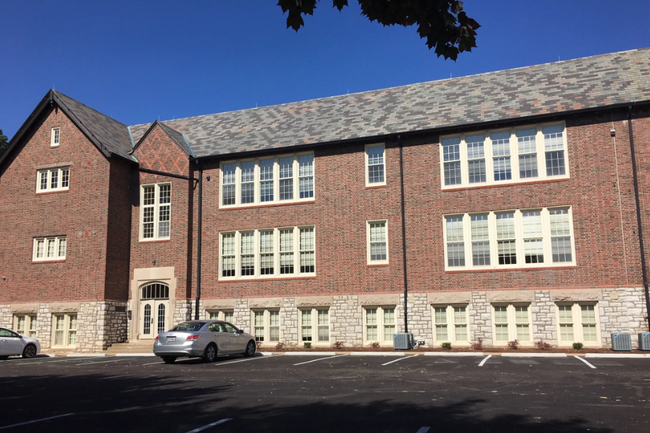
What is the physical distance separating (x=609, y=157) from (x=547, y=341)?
7.33 metres

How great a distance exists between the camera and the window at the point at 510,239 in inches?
896

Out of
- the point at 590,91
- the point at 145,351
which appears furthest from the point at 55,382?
the point at 590,91

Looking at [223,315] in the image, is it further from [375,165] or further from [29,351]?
[375,165]

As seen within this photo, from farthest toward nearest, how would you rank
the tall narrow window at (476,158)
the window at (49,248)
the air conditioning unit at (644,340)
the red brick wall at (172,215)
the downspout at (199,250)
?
1. the window at (49,248)
2. the red brick wall at (172,215)
3. the downspout at (199,250)
4. the tall narrow window at (476,158)
5. the air conditioning unit at (644,340)

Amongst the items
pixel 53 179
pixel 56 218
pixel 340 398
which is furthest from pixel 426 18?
pixel 53 179

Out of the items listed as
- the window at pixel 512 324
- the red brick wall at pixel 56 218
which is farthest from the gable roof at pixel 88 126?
the window at pixel 512 324

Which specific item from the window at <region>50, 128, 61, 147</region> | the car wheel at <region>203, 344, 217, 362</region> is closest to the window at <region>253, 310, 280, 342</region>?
the car wheel at <region>203, 344, 217, 362</region>

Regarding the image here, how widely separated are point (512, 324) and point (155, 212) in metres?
16.9

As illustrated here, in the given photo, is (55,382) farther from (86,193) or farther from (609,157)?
(609,157)

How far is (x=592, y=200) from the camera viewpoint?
2248 centimetres

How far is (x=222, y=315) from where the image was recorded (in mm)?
27172

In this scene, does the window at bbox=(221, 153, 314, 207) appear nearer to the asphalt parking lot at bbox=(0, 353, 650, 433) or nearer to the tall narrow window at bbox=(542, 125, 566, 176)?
the tall narrow window at bbox=(542, 125, 566, 176)

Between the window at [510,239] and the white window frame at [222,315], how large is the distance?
32.8 feet

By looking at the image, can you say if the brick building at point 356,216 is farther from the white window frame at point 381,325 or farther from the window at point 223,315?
the window at point 223,315
